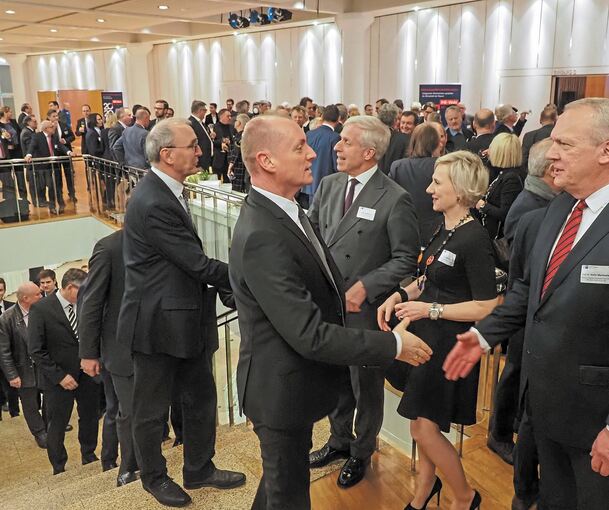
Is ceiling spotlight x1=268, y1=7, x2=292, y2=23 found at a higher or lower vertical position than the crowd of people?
higher

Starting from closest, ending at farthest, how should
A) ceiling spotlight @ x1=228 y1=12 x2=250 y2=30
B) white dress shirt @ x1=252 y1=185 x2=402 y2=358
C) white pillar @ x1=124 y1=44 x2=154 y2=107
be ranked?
white dress shirt @ x1=252 y1=185 x2=402 y2=358
ceiling spotlight @ x1=228 y1=12 x2=250 y2=30
white pillar @ x1=124 y1=44 x2=154 y2=107

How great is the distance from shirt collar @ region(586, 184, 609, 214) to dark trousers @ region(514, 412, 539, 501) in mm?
1004

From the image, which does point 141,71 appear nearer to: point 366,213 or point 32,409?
point 32,409

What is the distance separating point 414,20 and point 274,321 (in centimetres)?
1277

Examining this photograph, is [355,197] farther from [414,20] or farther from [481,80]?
[414,20]

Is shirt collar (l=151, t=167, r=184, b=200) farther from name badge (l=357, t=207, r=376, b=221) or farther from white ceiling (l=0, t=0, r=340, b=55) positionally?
white ceiling (l=0, t=0, r=340, b=55)

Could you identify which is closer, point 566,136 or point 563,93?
point 566,136

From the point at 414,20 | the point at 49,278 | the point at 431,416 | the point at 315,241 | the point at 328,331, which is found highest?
the point at 414,20

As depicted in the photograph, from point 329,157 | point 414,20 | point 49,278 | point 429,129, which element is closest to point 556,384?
point 429,129

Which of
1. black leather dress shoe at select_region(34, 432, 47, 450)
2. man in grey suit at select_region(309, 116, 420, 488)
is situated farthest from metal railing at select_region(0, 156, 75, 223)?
man in grey suit at select_region(309, 116, 420, 488)

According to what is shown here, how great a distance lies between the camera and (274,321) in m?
1.79

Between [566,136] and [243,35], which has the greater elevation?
[243,35]

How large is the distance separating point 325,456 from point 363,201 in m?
1.29

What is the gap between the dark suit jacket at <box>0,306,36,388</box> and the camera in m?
5.98
